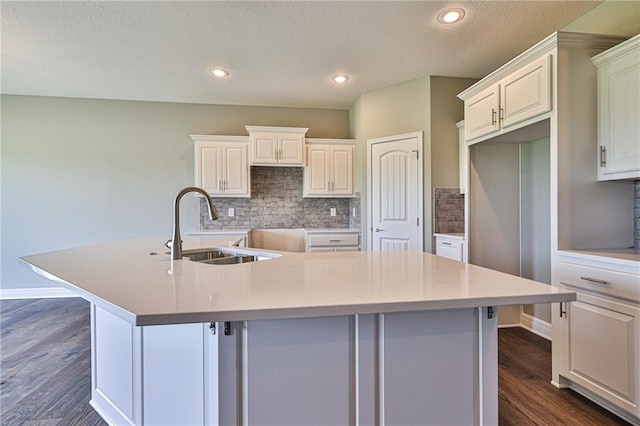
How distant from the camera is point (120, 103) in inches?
165

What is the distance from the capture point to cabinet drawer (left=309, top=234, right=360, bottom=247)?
396 cm

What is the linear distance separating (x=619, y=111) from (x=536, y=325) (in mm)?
1955

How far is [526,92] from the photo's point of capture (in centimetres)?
208

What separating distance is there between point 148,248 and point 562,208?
2.69 meters

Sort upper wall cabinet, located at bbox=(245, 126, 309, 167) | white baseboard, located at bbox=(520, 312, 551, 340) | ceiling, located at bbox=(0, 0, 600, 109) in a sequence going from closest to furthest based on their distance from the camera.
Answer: ceiling, located at bbox=(0, 0, 600, 109), white baseboard, located at bbox=(520, 312, 551, 340), upper wall cabinet, located at bbox=(245, 126, 309, 167)

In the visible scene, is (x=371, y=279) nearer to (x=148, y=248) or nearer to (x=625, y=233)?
(x=148, y=248)

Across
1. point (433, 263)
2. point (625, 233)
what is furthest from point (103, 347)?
point (625, 233)

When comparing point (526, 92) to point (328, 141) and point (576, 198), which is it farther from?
point (328, 141)

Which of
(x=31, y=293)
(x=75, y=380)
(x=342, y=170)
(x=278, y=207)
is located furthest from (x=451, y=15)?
(x=31, y=293)

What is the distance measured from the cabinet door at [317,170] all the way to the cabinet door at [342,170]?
7cm

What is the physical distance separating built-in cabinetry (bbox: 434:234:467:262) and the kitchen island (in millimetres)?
1805

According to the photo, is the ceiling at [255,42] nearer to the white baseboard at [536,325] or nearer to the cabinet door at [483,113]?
the cabinet door at [483,113]

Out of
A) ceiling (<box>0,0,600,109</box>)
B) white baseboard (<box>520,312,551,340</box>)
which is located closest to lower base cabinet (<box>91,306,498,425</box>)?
white baseboard (<box>520,312,551,340</box>)

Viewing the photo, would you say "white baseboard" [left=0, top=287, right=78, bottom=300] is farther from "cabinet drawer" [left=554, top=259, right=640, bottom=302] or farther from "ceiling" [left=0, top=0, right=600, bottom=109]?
"cabinet drawer" [left=554, top=259, right=640, bottom=302]
